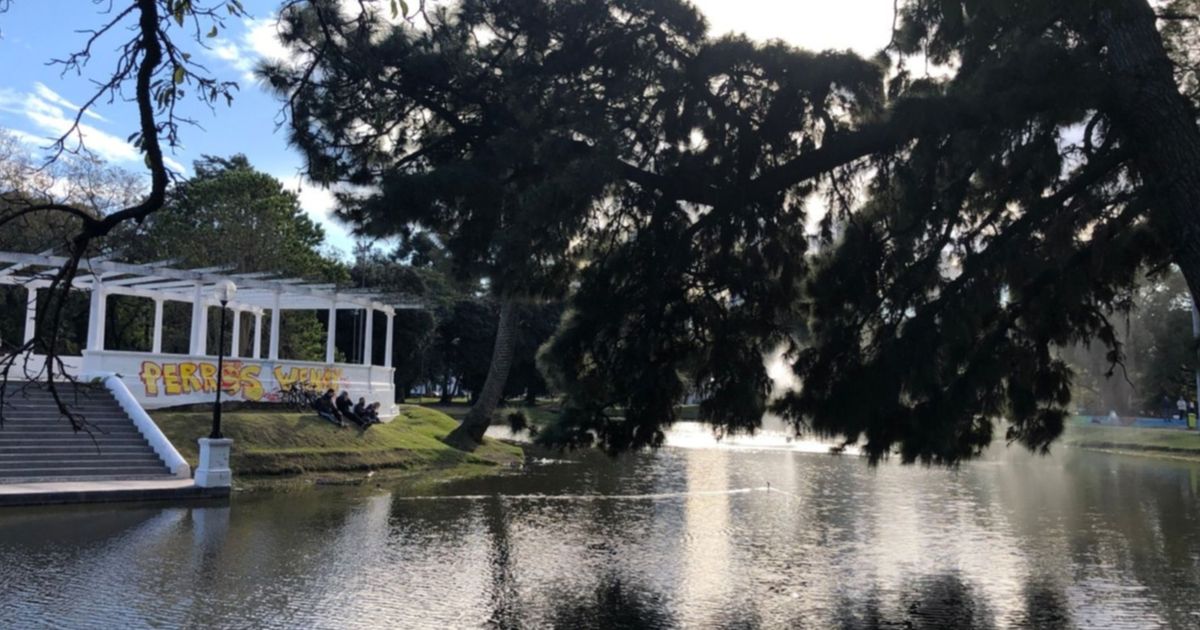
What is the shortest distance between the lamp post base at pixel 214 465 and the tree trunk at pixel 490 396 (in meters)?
11.8

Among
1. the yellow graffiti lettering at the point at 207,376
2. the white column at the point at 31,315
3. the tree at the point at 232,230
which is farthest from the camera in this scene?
the tree at the point at 232,230

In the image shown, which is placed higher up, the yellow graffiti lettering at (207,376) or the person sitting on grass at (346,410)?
the yellow graffiti lettering at (207,376)

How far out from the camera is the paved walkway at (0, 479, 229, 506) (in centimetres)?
1478

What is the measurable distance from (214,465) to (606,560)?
878 centimetres

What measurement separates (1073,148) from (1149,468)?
2701 centimetres

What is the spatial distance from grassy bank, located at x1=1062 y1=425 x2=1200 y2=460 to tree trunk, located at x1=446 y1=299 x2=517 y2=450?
19.4m

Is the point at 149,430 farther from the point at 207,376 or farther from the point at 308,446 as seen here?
the point at 207,376

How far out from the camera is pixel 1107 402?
182 feet

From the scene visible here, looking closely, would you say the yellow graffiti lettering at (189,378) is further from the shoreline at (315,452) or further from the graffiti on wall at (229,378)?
the shoreline at (315,452)

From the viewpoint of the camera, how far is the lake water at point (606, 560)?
8.79 metres

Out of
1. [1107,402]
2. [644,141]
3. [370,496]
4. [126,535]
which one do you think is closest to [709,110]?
[644,141]

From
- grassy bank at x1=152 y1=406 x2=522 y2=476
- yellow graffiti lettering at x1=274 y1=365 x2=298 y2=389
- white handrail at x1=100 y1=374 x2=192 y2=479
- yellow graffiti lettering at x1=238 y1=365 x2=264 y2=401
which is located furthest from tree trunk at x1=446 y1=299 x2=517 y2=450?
white handrail at x1=100 y1=374 x2=192 y2=479

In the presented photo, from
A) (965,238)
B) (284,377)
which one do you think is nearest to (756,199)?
(965,238)

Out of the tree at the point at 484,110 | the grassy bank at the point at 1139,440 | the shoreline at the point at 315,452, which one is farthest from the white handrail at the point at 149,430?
the grassy bank at the point at 1139,440
